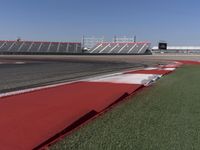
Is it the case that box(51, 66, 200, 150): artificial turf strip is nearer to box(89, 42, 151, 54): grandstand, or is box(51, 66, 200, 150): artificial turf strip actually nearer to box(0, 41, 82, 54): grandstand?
box(89, 42, 151, 54): grandstand

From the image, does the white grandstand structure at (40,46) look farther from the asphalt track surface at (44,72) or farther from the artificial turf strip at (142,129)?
the artificial turf strip at (142,129)

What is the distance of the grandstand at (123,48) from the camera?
102 meters

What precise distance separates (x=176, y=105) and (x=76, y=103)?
2697 millimetres

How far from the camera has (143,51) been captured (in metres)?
100

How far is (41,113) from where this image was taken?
7336mm

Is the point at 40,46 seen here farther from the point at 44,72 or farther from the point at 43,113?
the point at 43,113

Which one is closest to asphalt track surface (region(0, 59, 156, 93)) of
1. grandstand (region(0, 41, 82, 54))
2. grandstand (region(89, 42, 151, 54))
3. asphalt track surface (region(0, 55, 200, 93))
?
asphalt track surface (region(0, 55, 200, 93))

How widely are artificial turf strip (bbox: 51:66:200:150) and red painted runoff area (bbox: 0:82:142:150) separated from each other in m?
0.56

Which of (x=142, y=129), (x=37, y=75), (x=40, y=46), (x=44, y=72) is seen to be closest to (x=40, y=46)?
(x=40, y=46)

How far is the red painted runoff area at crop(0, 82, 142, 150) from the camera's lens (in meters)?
5.23

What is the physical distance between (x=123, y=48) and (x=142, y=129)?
4068 inches

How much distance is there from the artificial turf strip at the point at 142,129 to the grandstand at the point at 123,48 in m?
91.8

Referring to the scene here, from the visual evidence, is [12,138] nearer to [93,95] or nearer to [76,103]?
[76,103]

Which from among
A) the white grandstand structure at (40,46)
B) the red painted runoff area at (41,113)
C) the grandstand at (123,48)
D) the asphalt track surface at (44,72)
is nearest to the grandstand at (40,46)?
the white grandstand structure at (40,46)
